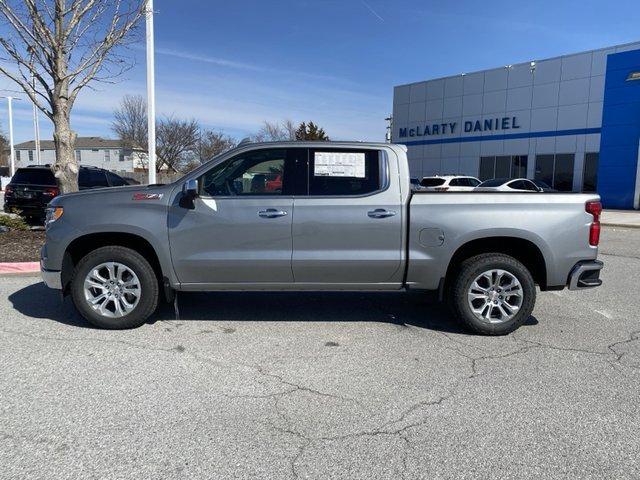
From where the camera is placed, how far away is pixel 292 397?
3650 mm

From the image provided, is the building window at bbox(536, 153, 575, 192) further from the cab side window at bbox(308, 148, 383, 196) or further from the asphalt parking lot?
the cab side window at bbox(308, 148, 383, 196)

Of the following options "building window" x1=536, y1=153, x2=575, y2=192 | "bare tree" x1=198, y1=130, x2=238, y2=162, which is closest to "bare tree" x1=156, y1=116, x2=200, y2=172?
"bare tree" x1=198, y1=130, x2=238, y2=162

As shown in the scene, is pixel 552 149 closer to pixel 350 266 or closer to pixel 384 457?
pixel 350 266

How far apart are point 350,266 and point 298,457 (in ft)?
7.70

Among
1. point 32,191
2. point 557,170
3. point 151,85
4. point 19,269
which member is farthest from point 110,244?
point 557,170

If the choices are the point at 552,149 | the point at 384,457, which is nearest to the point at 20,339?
the point at 384,457

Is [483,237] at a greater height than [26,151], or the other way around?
[26,151]

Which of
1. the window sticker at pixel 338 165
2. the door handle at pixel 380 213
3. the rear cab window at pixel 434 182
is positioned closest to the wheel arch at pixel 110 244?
the window sticker at pixel 338 165

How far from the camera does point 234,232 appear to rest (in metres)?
4.92

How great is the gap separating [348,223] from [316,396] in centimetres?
183

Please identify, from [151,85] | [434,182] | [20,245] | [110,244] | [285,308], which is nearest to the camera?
[110,244]

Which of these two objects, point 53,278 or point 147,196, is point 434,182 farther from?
point 53,278

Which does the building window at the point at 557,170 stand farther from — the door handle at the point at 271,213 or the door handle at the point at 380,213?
the door handle at the point at 271,213

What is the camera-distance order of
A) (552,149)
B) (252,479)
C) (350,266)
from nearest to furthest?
(252,479) → (350,266) → (552,149)
